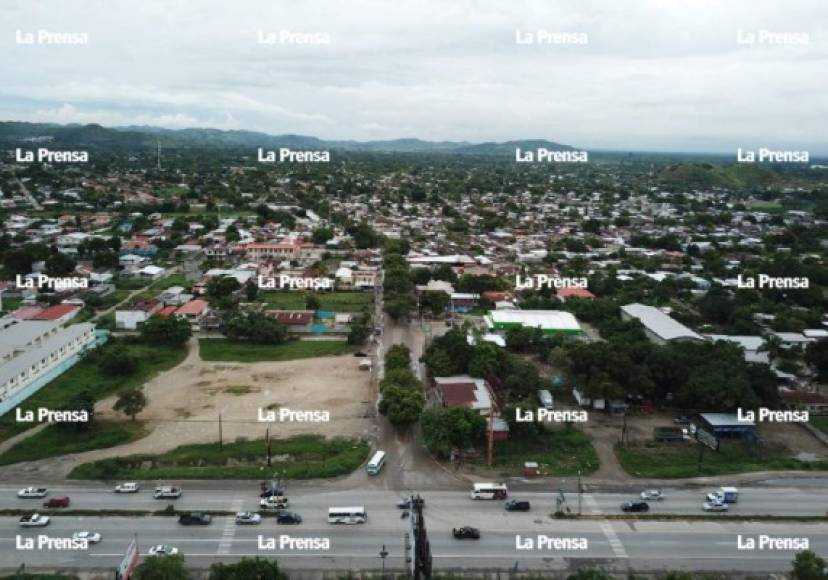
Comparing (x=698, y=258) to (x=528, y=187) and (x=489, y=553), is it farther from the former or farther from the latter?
(x=528, y=187)

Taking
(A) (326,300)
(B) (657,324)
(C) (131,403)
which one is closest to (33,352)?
(C) (131,403)

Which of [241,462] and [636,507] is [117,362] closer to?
[241,462]

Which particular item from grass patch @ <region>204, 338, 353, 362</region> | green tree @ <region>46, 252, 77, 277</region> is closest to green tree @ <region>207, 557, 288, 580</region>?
grass patch @ <region>204, 338, 353, 362</region>

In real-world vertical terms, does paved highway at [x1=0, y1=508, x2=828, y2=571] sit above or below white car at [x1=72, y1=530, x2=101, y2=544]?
below

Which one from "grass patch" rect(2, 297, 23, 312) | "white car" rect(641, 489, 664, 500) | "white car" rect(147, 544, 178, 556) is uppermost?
"grass patch" rect(2, 297, 23, 312)

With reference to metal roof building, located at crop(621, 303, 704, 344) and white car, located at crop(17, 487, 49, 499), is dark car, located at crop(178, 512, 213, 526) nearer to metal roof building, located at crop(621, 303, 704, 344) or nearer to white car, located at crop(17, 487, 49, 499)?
white car, located at crop(17, 487, 49, 499)

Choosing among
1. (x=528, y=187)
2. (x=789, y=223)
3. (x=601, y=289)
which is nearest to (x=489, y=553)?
(x=601, y=289)

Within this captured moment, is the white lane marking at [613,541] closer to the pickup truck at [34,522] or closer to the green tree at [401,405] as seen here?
the green tree at [401,405]

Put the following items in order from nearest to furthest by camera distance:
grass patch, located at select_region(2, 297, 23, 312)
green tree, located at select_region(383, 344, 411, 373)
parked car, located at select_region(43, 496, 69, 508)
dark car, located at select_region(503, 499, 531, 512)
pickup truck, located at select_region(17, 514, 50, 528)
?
pickup truck, located at select_region(17, 514, 50, 528), parked car, located at select_region(43, 496, 69, 508), dark car, located at select_region(503, 499, 531, 512), green tree, located at select_region(383, 344, 411, 373), grass patch, located at select_region(2, 297, 23, 312)
